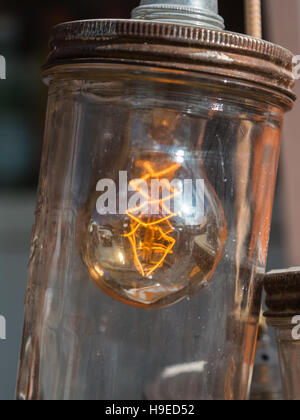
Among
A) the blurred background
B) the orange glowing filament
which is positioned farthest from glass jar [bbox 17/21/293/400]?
the blurred background

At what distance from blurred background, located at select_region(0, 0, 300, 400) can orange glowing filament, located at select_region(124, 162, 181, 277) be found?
214 cm

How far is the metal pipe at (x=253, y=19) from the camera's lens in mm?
667

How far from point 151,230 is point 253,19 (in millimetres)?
193

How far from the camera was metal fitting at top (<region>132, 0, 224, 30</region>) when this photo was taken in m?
0.60

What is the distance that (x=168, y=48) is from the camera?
1.90 ft

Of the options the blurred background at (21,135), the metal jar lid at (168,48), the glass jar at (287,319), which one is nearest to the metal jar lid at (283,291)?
the glass jar at (287,319)

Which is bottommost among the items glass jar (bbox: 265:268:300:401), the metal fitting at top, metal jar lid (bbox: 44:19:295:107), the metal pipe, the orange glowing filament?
glass jar (bbox: 265:268:300:401)

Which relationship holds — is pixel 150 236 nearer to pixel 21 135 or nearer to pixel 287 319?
pixel 287 319

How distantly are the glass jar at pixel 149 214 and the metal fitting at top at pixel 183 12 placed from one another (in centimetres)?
3

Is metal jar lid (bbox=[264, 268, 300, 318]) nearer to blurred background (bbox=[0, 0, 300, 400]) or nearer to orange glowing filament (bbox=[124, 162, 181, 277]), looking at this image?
orange glowing filament (bbox=[124, 162, 181, 277])

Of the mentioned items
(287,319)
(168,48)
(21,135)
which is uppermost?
(21,135)

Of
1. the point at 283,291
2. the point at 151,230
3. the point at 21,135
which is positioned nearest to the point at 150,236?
the point at 151,230

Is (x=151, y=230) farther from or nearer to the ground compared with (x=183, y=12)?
nearer to the ground

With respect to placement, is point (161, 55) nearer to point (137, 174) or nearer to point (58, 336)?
point (137, 174)
